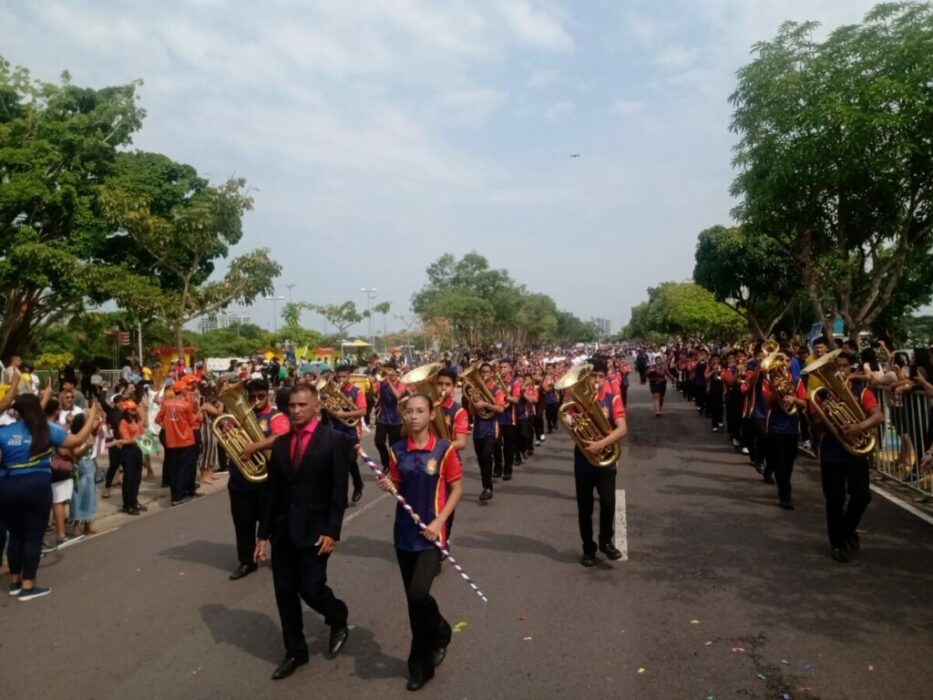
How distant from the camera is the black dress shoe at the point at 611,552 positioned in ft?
21.1

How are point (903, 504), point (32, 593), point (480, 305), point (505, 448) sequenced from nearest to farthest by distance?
point (32, 593) → point (903, 504) → point (505, 448) → point (480, 305)

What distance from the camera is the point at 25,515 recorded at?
6055 mm

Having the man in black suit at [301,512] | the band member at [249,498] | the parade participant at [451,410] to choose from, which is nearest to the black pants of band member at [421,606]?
the man in black suit at [301,512]

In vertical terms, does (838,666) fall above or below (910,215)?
below

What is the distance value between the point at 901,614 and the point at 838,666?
1.09m

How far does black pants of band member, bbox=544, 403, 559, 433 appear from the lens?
50.6 ft

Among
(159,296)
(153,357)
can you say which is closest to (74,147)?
(159,296)

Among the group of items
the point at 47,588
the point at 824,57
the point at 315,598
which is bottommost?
the point at 47,588

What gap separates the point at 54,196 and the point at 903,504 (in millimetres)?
23945

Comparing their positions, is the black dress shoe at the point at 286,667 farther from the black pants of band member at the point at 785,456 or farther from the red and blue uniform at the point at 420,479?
the black pants of band member at the point at 785,456

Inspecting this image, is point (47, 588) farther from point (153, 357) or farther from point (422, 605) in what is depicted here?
point (153, 357)

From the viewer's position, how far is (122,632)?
5.26 meters

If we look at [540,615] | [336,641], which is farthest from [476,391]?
[336,641]

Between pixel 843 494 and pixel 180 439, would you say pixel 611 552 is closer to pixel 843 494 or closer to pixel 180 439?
pixel 843 494
